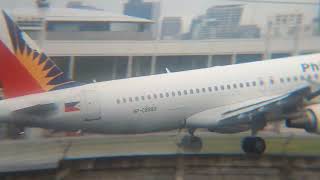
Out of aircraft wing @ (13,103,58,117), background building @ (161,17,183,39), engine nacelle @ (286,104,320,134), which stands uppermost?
background building @ (161,17,183,39)

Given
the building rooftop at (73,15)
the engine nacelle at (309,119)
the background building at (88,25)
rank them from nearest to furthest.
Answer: the engine nacelle at (309,119), the background building at (88,25), the building rooftop at (73,15)

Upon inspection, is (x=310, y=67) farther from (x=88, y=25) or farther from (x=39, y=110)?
(x=88, y=25)

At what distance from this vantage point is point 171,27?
→ 297 feet

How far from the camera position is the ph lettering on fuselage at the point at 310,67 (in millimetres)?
29109

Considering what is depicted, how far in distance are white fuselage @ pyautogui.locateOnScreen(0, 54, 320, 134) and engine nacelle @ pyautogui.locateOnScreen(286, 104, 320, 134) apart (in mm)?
2608

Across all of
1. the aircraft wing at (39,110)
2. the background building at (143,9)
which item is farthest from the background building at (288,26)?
the aircraft wing at (39,110)

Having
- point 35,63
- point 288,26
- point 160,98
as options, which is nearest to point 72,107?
point 35,63

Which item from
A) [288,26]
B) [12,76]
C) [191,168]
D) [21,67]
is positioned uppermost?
[288,26]

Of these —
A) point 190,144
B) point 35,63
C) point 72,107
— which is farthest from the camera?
point 190,144

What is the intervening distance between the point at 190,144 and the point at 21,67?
28.6 feet

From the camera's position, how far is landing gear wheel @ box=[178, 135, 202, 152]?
1047 inches

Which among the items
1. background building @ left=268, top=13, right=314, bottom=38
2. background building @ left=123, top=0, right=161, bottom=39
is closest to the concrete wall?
background building @ left=268, top=13, right=314, bottom=38

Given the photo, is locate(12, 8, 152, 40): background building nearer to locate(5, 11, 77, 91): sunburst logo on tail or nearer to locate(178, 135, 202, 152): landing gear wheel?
locate(5, 11, 77, 91): sunburst logo on tail

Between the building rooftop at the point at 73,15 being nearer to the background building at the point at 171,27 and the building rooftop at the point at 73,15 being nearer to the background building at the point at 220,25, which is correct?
the background building at the point at 171,27
